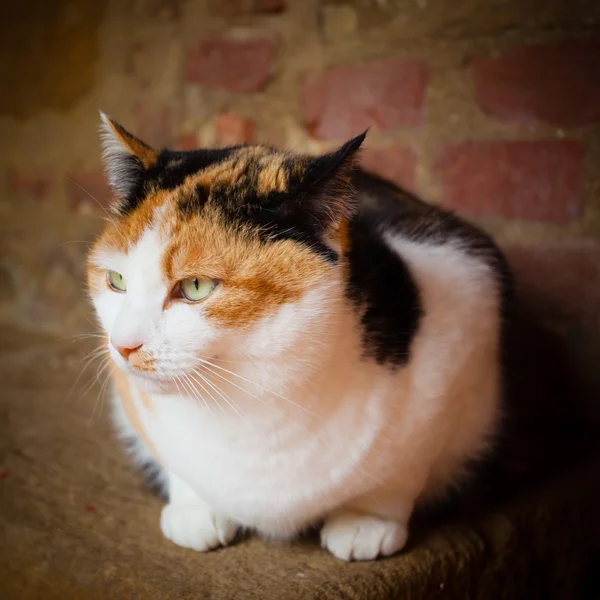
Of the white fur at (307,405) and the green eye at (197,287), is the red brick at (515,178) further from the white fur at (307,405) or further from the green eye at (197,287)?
the green eye at (197,287)

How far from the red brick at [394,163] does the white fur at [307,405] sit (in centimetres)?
40

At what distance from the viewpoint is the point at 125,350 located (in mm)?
687

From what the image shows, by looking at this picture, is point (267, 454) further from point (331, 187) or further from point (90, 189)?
point (90, 189)

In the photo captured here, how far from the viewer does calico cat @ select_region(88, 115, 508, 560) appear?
702 mm

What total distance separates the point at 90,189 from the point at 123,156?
103cm

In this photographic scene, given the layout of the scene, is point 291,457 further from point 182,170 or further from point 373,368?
point 182,170

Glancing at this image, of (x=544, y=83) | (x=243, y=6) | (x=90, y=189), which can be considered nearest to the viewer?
(x=544, y=83)

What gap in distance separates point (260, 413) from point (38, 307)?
1.25 metres

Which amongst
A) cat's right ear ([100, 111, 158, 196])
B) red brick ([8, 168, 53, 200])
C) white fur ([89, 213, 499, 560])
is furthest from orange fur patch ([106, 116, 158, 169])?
red brick ([8, 168, 53, 200])

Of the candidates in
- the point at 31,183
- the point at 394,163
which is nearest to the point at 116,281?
the point at 394,163

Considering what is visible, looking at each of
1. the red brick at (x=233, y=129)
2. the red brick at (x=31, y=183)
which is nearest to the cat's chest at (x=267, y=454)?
the red brick at (x=233, y=129)

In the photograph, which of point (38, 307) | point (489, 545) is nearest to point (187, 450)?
point (489, 545)

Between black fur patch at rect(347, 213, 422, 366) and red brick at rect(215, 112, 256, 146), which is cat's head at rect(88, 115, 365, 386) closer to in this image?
black fur patch at rect(347, 213, 422, 366)

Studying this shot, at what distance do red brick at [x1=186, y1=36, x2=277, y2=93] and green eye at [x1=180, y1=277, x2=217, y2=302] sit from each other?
866 mm
